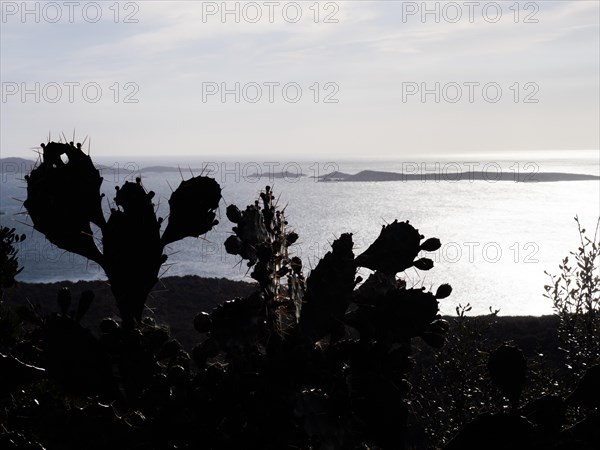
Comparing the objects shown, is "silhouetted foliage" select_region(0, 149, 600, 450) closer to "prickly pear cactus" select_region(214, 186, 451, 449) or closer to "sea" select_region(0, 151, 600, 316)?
"prickly pear cactus" select_region(214, 186, 451, 449)

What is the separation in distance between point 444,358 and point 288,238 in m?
9.62

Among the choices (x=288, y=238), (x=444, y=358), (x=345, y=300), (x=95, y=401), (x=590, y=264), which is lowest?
(x=444, y=358)

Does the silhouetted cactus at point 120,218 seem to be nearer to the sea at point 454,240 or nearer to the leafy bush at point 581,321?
the leafy bush at point 581,321

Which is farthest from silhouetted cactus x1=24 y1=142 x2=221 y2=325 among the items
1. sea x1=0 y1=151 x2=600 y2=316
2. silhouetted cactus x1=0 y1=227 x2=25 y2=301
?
sea x1=0 y1=151 x2=600 y2=316

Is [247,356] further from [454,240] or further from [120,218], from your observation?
[454,240]

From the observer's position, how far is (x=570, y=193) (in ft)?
603

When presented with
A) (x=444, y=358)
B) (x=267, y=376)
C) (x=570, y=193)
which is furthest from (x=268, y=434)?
(x=570, y=193)

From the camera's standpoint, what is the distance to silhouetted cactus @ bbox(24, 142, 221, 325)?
2215 mm

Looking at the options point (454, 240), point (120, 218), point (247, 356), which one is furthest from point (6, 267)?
point (454, 240)

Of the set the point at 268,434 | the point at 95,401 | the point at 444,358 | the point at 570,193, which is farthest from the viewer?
the point at 570,193

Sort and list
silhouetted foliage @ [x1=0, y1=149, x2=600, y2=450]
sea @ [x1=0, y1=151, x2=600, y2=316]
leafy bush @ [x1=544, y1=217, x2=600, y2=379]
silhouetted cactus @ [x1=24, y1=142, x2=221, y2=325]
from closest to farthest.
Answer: silhouetted foliage @ [x1=0, y1=149, x2=600, y2=450], silhouetted cactus @ [x1=24, y1=142, x2=221, y2=325], leafy bush @ [x1=544, y1=217, x2=600, y2=379], sea @ [x1=0, y1=151, x2=600, y2=316]

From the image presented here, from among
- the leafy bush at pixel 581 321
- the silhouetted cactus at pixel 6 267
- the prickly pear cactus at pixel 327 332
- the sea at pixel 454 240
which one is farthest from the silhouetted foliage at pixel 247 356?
the sea at pixel 454 240

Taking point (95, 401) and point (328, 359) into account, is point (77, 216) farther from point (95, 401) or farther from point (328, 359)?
point (328, 359)

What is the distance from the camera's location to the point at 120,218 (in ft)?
7.29
